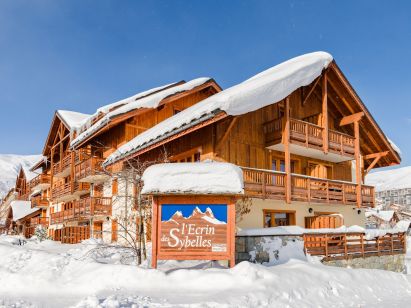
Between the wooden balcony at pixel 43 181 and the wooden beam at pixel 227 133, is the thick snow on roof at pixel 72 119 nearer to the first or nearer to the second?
the wooden balcony at pixel 43 181

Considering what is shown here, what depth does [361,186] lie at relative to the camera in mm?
19094

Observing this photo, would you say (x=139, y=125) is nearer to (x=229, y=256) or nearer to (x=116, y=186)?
(x=116, y=186)

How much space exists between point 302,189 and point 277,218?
1873mm

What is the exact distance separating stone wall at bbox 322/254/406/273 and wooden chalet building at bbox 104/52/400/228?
8.97 feet

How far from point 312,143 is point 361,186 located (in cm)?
405

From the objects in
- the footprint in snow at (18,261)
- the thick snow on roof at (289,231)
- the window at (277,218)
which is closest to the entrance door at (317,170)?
the window at (277,218)

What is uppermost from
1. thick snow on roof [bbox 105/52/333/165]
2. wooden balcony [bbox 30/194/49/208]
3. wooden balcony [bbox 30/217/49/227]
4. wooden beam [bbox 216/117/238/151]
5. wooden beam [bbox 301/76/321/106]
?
wooden beam [bbox 301/76/321/106]

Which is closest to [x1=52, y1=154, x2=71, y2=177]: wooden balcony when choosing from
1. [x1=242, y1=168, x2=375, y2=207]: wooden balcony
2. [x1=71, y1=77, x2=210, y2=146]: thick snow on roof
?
[x1=71, y1=77, x2=210, y2=146]: thick snow on roof

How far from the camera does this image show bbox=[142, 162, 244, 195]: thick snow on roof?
881 cm

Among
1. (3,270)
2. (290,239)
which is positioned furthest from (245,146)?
(3,270)

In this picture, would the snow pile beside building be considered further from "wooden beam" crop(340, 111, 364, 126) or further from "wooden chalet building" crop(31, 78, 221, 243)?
"wooden beam" crop(340, 111, 364, 126)

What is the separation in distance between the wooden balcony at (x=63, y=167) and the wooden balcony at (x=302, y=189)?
17710 mm

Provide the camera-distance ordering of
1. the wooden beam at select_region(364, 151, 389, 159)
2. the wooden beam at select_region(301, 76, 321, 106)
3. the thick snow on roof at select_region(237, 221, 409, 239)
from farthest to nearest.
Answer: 1. the wooden beam at select_region(364, 151, 389, 159)
2. the wooden beam at select_region(301, 76, 321, 106)
3. the thick snow on roof at select_region(237, 221, 409, 239)

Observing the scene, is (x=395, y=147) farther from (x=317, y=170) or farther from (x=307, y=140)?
(x=307, y=140)
